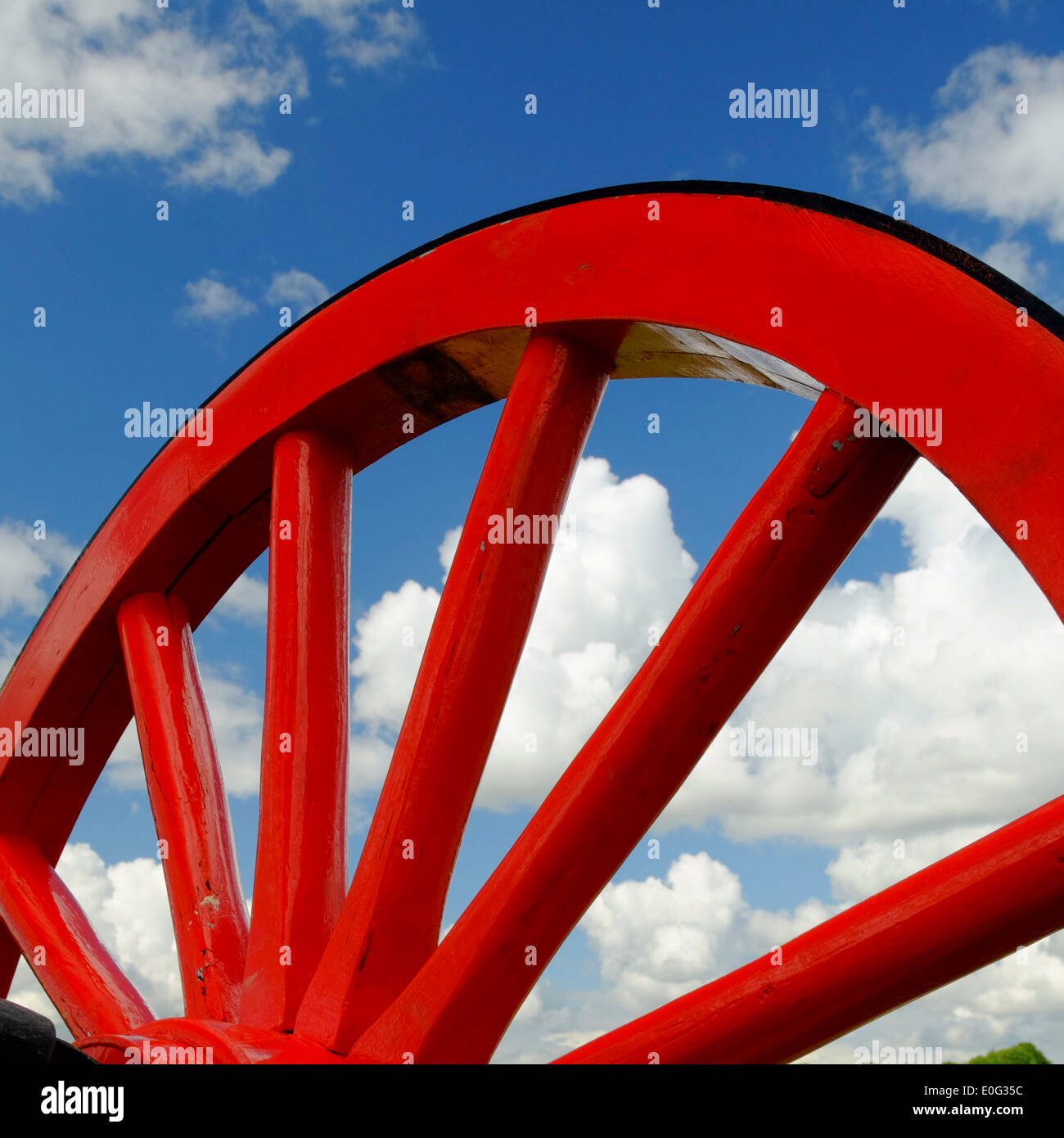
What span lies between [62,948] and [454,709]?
8.36 ft

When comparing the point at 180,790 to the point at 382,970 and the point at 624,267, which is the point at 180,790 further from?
the point at 624,267

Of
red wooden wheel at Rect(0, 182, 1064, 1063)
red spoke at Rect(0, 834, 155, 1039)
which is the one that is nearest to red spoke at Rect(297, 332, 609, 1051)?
red wooden wheel at Rect(0, 182, 1064, 1063)

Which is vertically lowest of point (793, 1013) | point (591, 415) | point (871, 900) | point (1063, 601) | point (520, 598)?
point (793, 1013)

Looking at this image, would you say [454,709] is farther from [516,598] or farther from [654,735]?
[654,735]

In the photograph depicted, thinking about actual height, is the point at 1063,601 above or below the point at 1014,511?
below

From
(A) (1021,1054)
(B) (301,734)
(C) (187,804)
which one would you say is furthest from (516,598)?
(A) (1021,1054)

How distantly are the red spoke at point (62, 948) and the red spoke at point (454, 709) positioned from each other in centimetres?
164

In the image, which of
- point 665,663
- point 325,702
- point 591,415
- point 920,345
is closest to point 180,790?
point 325,702

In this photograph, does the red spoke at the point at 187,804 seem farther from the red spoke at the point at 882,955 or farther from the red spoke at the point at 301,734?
the red spoke at the point at 882,955

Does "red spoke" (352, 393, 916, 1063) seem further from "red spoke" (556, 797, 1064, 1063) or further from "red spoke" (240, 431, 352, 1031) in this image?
"red spoke" (240, 431, 352, 1031)

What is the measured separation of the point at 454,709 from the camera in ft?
10.3

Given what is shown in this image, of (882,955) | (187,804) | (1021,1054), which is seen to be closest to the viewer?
(882,955)

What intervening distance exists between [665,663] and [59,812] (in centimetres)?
378

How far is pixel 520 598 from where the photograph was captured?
3225mm
